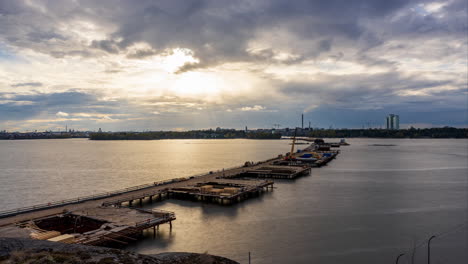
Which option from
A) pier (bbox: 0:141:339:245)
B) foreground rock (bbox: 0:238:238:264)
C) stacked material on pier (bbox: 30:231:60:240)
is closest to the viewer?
foreground rock (bbox: 0:238:238:264)

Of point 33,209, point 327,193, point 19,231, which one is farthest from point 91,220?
point 327,193

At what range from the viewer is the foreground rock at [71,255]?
8297 mm

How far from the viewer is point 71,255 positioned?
28.6ft

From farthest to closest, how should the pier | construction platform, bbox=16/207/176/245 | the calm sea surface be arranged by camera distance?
1. the calm sea surface
2. the pier
3. construction platform, bbox=16/207/176/245

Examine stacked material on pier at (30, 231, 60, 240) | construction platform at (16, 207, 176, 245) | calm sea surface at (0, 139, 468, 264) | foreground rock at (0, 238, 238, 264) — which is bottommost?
calm sea surface at (0, 139, 468, 264)

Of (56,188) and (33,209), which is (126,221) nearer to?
(33,209)

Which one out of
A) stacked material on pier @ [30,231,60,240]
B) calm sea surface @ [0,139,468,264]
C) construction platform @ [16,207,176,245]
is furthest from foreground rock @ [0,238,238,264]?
calm sea surface @ [0,139,468,264]

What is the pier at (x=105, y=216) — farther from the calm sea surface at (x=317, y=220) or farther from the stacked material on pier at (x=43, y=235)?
the calm sea surface at (x=317, y=220)

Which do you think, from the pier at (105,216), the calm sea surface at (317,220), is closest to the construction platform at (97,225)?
the pier at (105,216)

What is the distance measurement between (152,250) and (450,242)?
2123cm

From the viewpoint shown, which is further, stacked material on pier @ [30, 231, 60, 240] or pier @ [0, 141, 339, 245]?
pier @ [0, 141, 339, 245]

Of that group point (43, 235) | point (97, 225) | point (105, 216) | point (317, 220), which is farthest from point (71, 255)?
point (317, 220)

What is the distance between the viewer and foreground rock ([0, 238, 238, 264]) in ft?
27.2

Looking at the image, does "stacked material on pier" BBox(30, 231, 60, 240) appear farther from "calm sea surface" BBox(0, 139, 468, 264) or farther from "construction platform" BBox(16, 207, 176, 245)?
"calm sea surface" BBox(0, 139, 468, 264)
